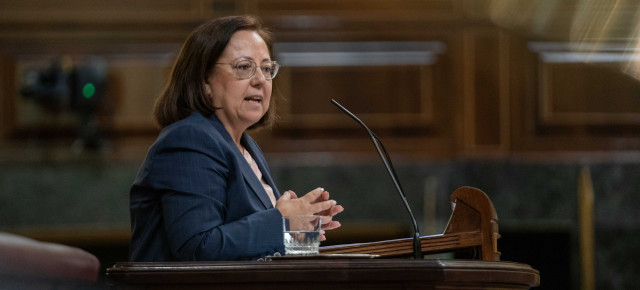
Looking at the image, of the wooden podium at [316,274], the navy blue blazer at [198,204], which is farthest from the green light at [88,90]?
the wooden podium at [316,274]

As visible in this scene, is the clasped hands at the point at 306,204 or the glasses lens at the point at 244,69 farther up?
the glasses lens at the point at 244,69

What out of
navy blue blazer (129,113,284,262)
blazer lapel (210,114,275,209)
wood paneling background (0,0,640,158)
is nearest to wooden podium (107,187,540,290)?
navy blue blazer (129,113,284,262)

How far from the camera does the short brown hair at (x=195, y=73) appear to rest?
208 centimetres

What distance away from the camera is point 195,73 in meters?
2.10

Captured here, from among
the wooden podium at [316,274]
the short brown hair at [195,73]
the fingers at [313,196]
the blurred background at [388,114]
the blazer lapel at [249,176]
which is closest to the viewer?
the wooden podium at [316,274]

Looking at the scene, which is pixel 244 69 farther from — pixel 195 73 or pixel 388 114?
pixel 388 114

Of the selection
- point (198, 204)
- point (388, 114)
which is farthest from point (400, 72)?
point (198, 204)

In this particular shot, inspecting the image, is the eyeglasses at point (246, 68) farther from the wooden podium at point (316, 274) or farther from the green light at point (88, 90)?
the green light at point (88, 90)

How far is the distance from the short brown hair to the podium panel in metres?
0.67

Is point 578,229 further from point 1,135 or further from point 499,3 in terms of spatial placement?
point 1,135

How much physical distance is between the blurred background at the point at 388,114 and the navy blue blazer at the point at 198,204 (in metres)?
2.76

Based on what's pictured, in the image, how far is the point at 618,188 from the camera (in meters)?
4.67

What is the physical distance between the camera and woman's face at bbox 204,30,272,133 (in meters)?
2.10

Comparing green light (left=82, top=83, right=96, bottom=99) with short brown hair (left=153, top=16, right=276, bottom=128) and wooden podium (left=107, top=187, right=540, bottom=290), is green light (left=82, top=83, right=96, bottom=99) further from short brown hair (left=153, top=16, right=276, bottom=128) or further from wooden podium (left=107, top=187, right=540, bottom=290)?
wooden podium (left=107, top=187, right=540, bottom=290)
